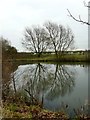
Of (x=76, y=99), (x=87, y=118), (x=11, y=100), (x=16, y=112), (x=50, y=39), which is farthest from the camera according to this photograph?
(x=50, y=39)

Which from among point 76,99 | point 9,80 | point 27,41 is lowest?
point 76,99

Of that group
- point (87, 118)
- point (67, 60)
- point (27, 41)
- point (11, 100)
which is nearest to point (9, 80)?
point (11, 100)

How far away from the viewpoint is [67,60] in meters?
54.5

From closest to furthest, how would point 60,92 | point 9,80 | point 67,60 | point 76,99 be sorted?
point 9,80 → point 76,99 → point 60,92 → point 67,60

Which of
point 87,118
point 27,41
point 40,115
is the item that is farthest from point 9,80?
point 27,41

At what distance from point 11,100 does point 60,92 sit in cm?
615

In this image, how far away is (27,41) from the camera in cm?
6309

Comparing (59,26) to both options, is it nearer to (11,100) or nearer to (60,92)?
(60,92)

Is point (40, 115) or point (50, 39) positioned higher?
point (50, 39)

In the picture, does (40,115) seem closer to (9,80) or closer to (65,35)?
(9,80)

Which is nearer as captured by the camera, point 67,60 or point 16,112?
point 16,112

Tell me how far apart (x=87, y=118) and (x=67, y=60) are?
46.0 m

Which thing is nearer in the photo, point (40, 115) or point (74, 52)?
point (40, 115)

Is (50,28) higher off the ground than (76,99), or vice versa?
(50,28)
